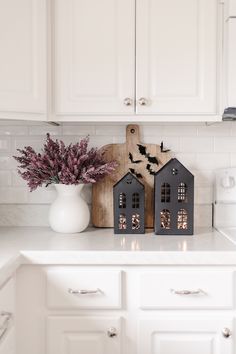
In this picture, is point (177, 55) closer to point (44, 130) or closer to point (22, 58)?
point (22, 58)

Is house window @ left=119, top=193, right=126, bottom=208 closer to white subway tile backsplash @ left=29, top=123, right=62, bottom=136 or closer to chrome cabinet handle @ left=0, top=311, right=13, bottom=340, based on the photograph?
white subway tile backsplash @ left=29, top=123, right=62, bottom=136

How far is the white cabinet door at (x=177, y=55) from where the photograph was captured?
6.01 ft

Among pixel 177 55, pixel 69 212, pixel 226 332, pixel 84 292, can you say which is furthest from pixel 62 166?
pixel 226 332

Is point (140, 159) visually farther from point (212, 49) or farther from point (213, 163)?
point (212, 49)

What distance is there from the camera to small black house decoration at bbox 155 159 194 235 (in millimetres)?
1934

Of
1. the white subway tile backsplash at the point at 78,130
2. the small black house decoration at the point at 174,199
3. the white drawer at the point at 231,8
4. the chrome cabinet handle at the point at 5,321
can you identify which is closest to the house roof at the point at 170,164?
the small black house decoration at the point at 174,199

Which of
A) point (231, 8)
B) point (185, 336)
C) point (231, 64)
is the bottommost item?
point (185, 336)

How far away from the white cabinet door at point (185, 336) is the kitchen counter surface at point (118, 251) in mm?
222

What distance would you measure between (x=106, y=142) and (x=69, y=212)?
435 mm

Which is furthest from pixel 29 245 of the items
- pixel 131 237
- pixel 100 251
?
pixel 131 237

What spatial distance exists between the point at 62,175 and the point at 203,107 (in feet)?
2.20

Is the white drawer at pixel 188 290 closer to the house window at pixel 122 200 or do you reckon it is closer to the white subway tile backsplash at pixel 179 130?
the house window at pixel 122 200

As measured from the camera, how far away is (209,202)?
7.17ft

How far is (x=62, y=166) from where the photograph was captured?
188 cm
